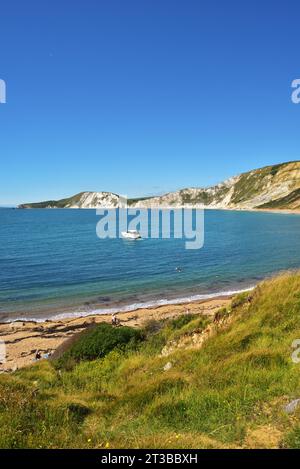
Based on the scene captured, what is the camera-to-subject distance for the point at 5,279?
40.5 meters

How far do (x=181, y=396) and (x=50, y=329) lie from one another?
19529 millimetres

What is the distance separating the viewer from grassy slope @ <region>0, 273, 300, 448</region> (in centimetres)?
655

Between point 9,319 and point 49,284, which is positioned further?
point 49,284

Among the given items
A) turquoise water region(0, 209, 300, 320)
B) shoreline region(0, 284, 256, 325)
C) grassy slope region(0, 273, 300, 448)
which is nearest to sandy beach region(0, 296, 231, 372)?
shoreline region(0, 284, 256, 325)

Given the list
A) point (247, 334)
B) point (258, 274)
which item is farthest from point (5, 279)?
point (247, 334)

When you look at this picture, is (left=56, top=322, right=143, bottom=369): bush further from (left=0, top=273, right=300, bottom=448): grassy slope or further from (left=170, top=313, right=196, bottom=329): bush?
(left=170, top=313, right=196, bottom=329): bush

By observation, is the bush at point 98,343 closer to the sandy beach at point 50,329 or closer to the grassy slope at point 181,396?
the grassy slope at point 181,396

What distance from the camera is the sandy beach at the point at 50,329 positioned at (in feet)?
74.2

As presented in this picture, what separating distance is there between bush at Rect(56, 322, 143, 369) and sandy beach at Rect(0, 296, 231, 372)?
471 cm

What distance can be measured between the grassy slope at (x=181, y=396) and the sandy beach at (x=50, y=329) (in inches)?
318
